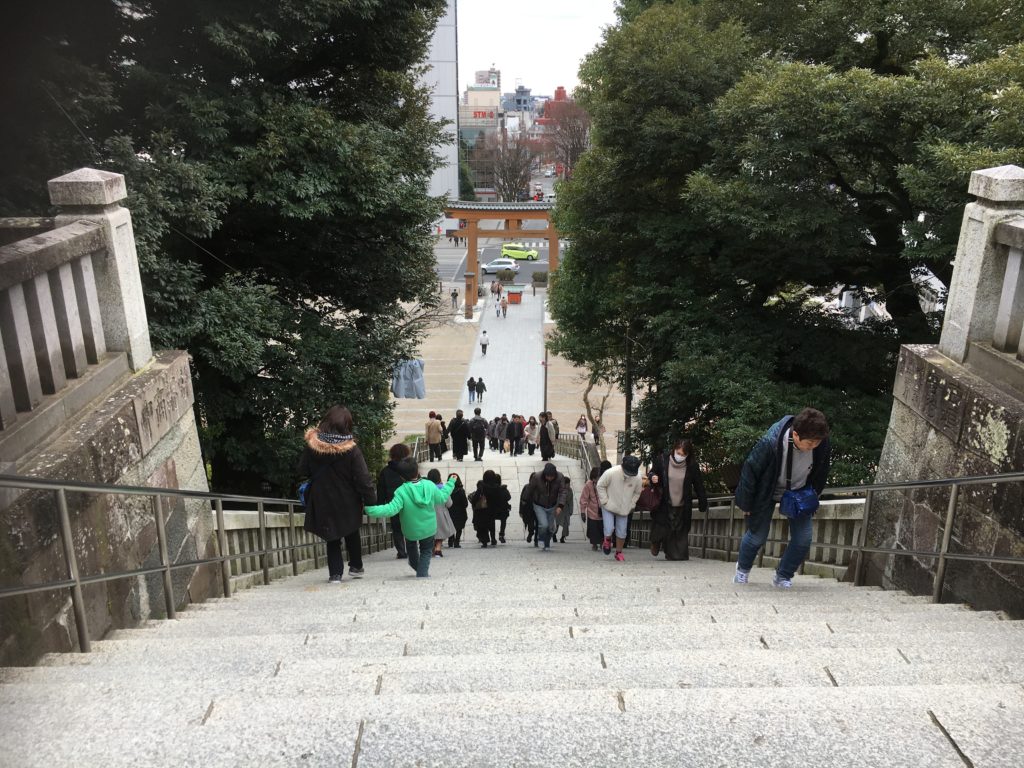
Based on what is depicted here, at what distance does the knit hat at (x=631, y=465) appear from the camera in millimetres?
8195

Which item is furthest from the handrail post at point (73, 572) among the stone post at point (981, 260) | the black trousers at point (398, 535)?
the stone post at point (981, 260)

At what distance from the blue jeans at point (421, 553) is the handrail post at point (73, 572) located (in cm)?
338

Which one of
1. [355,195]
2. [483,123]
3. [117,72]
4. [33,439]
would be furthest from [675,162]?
[483,123]

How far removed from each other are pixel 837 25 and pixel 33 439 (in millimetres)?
11566

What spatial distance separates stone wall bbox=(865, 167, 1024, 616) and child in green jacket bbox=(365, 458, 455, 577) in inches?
132

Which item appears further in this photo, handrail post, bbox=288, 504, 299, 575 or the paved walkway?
the paved walkway

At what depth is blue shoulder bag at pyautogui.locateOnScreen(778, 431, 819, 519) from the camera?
545 cm

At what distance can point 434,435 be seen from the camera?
19516mm

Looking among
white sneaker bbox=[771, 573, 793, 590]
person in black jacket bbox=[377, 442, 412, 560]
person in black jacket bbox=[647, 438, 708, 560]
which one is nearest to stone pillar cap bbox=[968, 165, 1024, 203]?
white sneaker bbox=[771, 573, 793, 590]

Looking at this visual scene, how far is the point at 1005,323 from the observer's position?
205 inches

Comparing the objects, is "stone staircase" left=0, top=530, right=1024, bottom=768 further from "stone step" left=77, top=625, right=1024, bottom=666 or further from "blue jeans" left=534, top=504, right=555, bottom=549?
"blue jeans" left=534, top=504, right=555, bottom=549

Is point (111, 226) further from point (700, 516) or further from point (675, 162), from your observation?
point (675, 162)

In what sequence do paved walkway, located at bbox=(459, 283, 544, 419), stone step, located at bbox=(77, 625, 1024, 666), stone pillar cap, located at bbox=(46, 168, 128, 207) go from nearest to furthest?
stone step, located at bbox=(77, 625, 1024, 666)
stone pillar cap, located at bbox=(46, 168, 128, 207)
paved walkway, located at bbox=(459, 283, 544, 419)

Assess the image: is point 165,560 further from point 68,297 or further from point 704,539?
point 704,539
